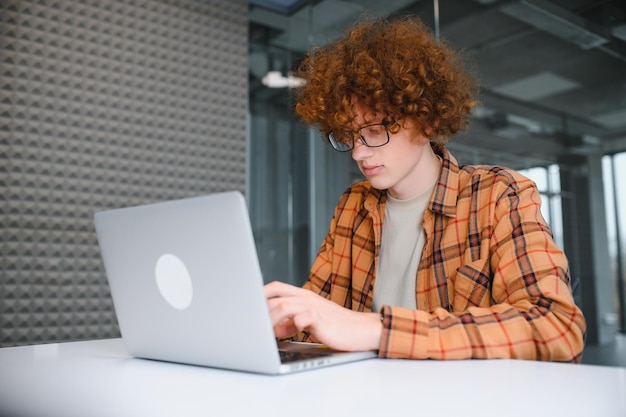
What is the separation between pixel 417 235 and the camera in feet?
4.83

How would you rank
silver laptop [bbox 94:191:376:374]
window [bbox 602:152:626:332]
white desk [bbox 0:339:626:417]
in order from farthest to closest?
1. window [bbox 602:152:626:332]
2. silver laptop [bbox 94:191:376:374]
3. white desk [bbox 0:339:626:417]

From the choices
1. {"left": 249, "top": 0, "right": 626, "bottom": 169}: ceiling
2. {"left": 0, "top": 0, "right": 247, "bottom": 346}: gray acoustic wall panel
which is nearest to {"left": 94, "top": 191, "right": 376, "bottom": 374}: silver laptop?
{"left": 249, "top": 0, "right": 626, "bottom": 169}: ceiling

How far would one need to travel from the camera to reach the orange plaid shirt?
95 centimetres

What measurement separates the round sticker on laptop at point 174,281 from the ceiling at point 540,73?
1.32 m

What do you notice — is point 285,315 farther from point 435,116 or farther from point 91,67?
point 91,67

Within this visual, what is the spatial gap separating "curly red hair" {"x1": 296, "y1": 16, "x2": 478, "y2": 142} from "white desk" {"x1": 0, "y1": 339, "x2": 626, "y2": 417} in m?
0.75

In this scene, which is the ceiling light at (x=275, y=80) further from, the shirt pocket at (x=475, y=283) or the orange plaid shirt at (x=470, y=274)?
the shirt pocket at (x=475, y=283)

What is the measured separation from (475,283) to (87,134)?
2.37 metres

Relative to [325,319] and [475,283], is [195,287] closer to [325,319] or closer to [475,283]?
[325,319]

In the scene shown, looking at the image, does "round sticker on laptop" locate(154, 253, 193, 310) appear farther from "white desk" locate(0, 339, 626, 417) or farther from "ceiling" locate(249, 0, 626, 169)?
"ceiling" locate(249, 0, 626, 169)

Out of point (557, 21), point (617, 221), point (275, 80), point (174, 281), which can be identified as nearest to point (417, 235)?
point (174, 281)

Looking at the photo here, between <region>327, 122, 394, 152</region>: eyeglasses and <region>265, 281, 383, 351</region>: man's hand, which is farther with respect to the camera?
<region>327, 122, 394, 152</region>: eyeglasses

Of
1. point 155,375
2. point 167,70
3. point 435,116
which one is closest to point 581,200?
point 435,116

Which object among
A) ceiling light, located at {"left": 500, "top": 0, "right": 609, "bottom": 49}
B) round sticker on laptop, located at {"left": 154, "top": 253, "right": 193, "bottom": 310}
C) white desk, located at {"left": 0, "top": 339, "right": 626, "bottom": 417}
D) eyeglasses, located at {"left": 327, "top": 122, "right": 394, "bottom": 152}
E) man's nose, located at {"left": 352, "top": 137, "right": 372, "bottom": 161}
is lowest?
white desk, located at {"left": 0, "top": 339, "right": 626, "bottom": 417}
